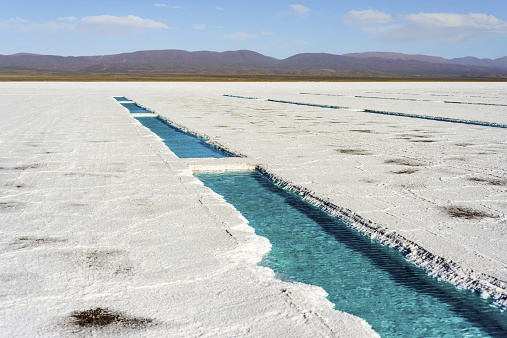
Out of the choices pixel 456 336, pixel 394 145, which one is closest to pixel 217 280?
pixel 456 336

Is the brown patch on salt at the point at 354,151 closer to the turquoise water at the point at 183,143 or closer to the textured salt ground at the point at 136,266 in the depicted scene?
the turquoise water at the point at 183,143

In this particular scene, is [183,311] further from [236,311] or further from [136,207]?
[136,207]

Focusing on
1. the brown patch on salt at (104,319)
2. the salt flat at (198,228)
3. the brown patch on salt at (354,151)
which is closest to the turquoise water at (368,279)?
the salt flat at (198,228)

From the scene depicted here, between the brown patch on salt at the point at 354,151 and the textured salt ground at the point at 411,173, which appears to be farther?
the brown patch on salt at the point at 354,151

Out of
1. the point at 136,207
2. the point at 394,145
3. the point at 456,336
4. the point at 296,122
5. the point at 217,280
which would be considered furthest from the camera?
the point at 296,122

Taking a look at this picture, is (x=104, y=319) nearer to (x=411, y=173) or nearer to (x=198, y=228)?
(x=198, y=228)

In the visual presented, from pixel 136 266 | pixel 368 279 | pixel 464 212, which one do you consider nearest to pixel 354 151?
pixel 464 212

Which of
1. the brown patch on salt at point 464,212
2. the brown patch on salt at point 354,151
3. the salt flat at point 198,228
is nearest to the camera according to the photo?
the salt flat at point 198,228

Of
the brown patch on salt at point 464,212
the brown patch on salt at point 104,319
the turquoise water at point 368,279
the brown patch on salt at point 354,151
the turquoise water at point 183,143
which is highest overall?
the brown patch on salt at point 104,319
